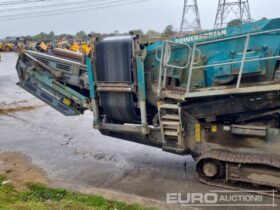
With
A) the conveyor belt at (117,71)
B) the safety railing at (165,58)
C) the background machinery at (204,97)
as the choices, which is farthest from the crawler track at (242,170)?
the conveyor belt at (117,71)

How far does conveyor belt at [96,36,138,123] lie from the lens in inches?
240

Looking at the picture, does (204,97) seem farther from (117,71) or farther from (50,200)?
(50,200)

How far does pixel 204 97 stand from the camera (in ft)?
18.4

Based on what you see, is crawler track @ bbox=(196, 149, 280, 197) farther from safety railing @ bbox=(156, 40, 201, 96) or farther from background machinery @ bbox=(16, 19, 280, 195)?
safety railing @ bbox=(156, 40, 201, 96)

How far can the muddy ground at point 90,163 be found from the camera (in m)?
5.82

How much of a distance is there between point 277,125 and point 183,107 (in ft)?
4.68

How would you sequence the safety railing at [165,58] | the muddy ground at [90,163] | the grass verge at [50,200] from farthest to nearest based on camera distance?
the muddy ground at [90,163] → the safety railing at [165,58] → the grass verge at [50,200]

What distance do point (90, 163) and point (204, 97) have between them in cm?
276

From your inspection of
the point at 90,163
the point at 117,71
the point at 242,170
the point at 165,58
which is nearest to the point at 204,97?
the point at 165,58

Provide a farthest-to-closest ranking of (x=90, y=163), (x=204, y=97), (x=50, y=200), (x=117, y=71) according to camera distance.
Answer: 1. (x=90, y=163)
2. (x=117, y=71)
3. (x=204, y=97)
4. (x=50, y=200)

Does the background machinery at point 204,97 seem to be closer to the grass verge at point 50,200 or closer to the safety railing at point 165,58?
the safety railing at point 165,58

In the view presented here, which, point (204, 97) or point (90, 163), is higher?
point (204, 97)

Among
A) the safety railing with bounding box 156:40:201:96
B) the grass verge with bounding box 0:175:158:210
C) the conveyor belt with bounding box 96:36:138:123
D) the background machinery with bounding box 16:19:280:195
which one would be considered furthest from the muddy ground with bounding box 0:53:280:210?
the safety railing with bounding box 156:40:201:96

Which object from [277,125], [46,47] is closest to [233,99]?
[277,125]
